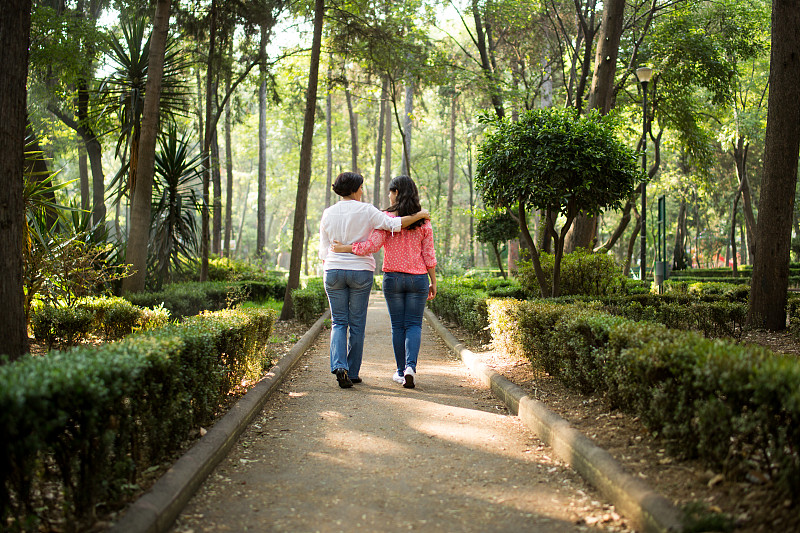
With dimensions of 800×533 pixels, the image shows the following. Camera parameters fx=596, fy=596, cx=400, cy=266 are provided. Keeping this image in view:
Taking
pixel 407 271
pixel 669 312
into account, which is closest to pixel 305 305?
pixel 407 271

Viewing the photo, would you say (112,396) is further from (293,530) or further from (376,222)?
(376,222)

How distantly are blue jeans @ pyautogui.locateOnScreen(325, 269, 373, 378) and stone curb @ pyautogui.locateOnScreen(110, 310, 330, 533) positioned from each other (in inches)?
34.9

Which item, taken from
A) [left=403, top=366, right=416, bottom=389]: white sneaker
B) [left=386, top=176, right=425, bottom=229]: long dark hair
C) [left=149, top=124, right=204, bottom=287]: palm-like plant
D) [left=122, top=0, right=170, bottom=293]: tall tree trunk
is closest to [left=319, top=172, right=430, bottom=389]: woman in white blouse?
[left=386, top=176, right=425, bottom=229]: long dark hair

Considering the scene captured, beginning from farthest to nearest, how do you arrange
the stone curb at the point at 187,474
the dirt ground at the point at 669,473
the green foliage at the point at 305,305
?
1. the green foliage at the point at 305,305
2. the stone curb at the point at 187,474
3. the dirt ground at the point at 669,473

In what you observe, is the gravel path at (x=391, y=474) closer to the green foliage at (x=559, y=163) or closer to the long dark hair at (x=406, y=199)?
the long dark hair at (x=406, y=199)

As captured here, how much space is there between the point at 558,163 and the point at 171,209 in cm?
858

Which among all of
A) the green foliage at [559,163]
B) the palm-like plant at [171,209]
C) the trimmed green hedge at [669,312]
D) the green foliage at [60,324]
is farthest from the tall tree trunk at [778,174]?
the palm-like plant at [171,209]

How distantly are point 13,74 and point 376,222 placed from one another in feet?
10.7

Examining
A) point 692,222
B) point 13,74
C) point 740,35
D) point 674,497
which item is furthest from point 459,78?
point 692,222

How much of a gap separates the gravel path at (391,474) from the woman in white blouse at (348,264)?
686mm

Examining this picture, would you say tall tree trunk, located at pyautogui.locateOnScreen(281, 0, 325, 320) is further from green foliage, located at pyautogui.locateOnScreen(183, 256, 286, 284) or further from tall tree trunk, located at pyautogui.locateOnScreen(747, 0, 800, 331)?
tall tree trunk, located at pyautogui.locateOnScreen(747, 0, 800, 331)

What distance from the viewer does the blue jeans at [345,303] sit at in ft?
19.9

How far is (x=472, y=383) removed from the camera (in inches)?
270

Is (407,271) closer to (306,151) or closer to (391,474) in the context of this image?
(391,474)
